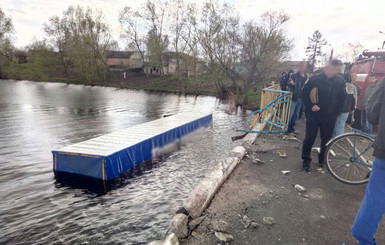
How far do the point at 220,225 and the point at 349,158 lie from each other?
290cm

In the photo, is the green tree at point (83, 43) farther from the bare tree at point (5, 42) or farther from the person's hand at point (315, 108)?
the person's hand at point (315, 108)

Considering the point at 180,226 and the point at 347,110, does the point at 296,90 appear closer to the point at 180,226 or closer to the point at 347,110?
the point at 347,110

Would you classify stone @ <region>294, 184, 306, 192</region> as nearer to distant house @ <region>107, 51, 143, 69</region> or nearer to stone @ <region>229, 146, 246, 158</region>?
stone @ <region>229, 146, 246, 158</region>

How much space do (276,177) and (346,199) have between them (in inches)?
47.3

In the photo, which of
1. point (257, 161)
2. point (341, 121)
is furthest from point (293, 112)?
point (257, 161)

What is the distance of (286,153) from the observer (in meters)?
6.05

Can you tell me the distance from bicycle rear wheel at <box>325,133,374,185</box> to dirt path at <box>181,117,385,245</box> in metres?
0.20

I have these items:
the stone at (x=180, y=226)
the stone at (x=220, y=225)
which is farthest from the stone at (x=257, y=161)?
the stone at (x=180, y=226)

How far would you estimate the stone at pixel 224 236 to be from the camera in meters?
2.81

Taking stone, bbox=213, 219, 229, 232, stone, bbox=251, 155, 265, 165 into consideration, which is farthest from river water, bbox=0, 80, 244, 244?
stone, bbox=251, 155, 265, 165

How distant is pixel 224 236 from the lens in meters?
2.86

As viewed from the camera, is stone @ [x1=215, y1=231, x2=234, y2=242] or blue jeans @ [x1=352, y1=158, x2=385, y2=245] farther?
stone @ [x1=215, y1=231, x2=234, y2=242]

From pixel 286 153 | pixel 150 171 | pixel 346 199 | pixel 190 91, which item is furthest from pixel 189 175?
pixel 190 91

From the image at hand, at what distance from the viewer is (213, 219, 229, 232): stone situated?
3.00m
